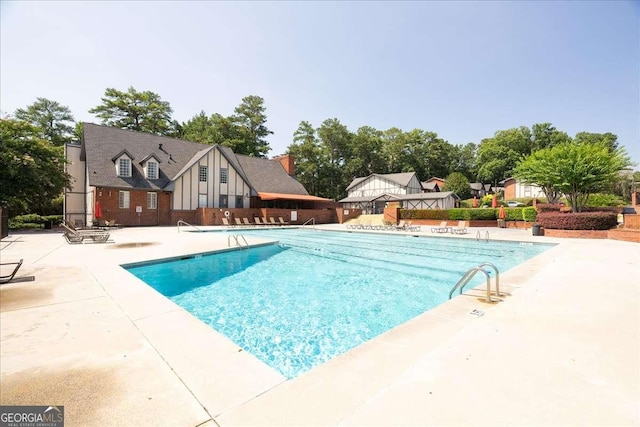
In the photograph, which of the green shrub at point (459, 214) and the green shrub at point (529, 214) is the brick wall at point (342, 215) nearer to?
the green shrub at point (459, 214)

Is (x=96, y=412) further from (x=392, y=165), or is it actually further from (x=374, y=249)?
(x=392, y=165)

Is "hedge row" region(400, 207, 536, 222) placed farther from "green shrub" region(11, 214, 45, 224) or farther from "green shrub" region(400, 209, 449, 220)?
"green shrub" region(11, 214, 45, 224)

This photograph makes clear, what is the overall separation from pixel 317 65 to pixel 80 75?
38.7ft

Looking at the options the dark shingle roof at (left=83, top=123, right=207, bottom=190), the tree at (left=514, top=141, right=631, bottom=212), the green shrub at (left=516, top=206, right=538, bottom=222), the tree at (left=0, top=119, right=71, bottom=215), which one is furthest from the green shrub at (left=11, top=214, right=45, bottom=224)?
the green shrub at (left=516, top=206, right=538, bottom=222)

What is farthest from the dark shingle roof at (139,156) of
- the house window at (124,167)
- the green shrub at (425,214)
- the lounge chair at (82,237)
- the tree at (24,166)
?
the green shrub at (425,214)

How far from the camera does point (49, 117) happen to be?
137ft

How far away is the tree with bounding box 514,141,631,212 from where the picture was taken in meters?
19.0

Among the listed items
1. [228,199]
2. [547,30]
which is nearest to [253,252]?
[547,30]

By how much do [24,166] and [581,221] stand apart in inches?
1352

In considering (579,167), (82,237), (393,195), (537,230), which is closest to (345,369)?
(82,237)

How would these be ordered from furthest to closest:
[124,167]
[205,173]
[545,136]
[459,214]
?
[545,136] < [205,173] < [459,214] < [124,167]

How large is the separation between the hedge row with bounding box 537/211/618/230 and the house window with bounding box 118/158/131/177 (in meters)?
33.6

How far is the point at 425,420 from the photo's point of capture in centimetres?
210

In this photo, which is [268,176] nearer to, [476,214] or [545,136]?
[476,214]
